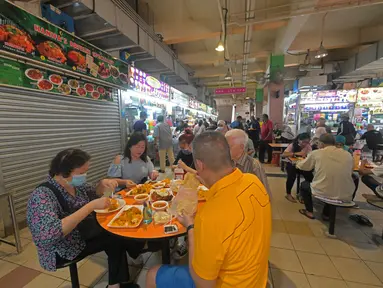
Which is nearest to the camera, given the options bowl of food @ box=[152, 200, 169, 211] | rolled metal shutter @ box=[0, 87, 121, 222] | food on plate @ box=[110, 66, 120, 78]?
bowl of food @ box=[152, 200, 169, 211]

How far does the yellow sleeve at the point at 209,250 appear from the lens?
901 mm

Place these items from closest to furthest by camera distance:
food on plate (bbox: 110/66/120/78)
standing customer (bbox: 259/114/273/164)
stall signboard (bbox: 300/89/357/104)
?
food on plate (bbox: 110/66/120/78), standing customer (bbox: 259/114/273/164), stall signboard (bbox: 300/89/357/104)

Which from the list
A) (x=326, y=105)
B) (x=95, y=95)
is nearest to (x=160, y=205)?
(x=95, y=95)

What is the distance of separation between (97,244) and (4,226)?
2.29 meters

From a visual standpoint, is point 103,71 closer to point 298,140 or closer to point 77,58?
point 77,58

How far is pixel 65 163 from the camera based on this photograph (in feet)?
5.07

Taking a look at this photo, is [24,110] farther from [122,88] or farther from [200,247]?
[200,247]

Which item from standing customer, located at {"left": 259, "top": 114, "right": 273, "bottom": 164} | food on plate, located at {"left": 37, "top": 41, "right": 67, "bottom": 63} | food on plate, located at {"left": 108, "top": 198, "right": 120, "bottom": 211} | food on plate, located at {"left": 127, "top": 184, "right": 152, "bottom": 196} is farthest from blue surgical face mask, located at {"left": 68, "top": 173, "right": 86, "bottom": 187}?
standing customer, located at {"left": 259, "top": 114, "right": 273, "bottom": 164}

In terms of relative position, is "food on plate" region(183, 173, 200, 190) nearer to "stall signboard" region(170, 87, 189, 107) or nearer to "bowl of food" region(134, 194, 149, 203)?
"bowl of food" region(134, 194, 149, 203)

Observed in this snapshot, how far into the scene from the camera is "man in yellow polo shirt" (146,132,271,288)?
915 mm

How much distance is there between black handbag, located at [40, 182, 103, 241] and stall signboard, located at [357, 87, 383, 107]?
37.9 ft

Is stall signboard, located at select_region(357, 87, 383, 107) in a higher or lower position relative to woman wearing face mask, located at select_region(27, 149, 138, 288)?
higher

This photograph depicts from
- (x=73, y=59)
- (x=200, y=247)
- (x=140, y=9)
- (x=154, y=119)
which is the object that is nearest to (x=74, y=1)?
(x=73, y=59)

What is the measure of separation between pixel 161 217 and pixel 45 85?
317 cm
